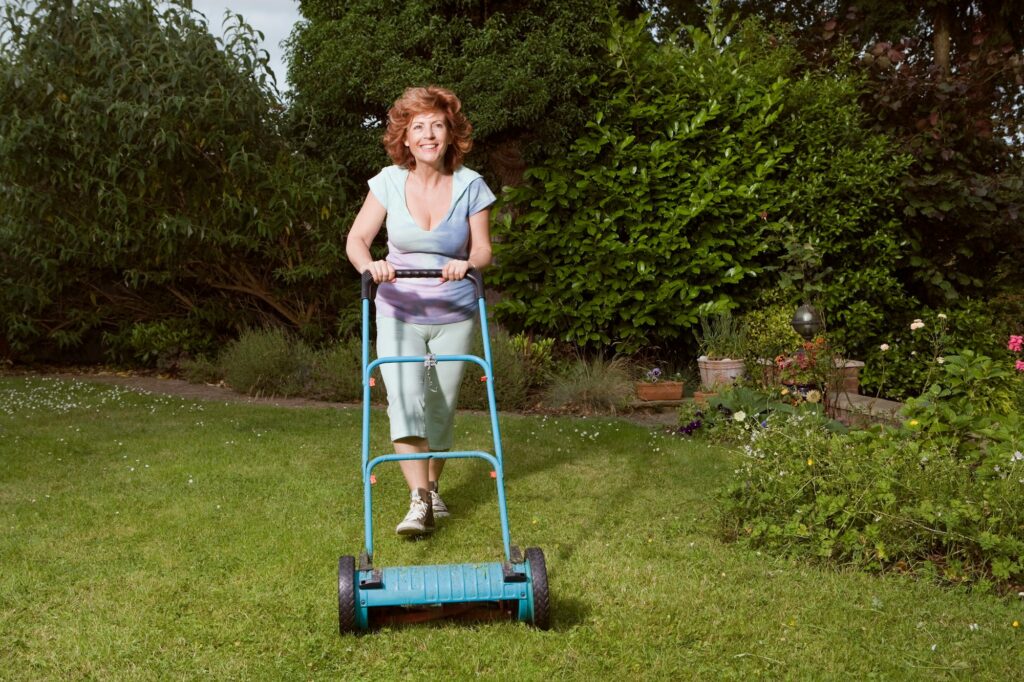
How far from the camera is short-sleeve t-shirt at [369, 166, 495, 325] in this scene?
3.87 m

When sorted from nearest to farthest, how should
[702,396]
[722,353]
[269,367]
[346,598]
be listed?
1. [346,598]
2. [702,396]
3. [722,353]
4. [269,367]

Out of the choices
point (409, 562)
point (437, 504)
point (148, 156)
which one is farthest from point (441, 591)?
point (148, 156)

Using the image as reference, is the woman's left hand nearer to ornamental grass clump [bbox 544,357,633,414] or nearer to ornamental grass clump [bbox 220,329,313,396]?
ornamental grass clump [bbox 544,357,633,414]

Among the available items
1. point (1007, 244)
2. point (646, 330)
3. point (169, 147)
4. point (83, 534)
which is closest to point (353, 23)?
point (169, 147)

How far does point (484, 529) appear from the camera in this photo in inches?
→ 164

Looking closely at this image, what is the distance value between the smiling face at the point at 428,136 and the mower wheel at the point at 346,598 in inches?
67.1

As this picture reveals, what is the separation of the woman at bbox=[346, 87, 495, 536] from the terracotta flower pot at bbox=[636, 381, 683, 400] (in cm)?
401

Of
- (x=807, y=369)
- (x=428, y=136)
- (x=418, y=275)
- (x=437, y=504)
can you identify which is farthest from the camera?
(x=807, y=369)

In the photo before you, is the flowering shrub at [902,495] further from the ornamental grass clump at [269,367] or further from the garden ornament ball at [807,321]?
the ornamental grass clump at [269,367]

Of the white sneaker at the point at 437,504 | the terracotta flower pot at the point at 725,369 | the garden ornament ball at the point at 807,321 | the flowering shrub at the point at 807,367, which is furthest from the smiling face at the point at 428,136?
the terracotta flower pot at the point at 725,369

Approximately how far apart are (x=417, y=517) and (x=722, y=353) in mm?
4501

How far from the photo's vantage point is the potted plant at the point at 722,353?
25.1 feet

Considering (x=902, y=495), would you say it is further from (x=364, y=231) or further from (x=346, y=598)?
(x=364, y=231)

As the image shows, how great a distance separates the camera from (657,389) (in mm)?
7863
